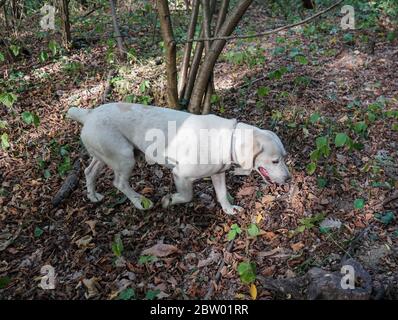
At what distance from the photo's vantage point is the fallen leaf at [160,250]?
355 centimetres

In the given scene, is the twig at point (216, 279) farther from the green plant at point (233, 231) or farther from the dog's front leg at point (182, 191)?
the dog's front leg at point (182, 191)

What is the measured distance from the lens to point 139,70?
6391mm

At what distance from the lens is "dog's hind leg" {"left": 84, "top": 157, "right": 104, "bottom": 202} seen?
13.2ft

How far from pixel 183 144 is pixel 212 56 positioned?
4.56 ft

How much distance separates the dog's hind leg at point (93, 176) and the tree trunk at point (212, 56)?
53.5 inches

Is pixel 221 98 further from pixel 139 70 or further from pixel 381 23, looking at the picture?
pixel 381 23

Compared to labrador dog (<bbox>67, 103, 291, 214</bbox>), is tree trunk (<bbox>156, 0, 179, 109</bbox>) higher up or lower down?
higher up

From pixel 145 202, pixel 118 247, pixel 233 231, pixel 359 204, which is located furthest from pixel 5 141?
pixel 359 204

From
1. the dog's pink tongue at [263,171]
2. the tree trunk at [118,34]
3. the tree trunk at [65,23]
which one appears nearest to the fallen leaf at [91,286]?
the dog's pink tongue at [263,171]

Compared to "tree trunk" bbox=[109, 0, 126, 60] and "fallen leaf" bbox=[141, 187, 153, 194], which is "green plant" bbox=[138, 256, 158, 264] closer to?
"fallen leaf" bbox=[141, 187, 153, 194]

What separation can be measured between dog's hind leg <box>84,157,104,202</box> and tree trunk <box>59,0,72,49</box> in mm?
4245

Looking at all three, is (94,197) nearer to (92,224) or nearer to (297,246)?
(92,224)

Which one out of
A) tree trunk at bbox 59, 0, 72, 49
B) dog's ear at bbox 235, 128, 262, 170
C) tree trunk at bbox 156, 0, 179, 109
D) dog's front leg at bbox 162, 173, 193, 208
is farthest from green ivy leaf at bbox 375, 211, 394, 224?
tree trunk at bbox 59, 0, 72, 49

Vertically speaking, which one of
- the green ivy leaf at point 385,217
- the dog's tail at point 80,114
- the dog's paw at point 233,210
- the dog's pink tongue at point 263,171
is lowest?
the dog's paw at point 233,210
